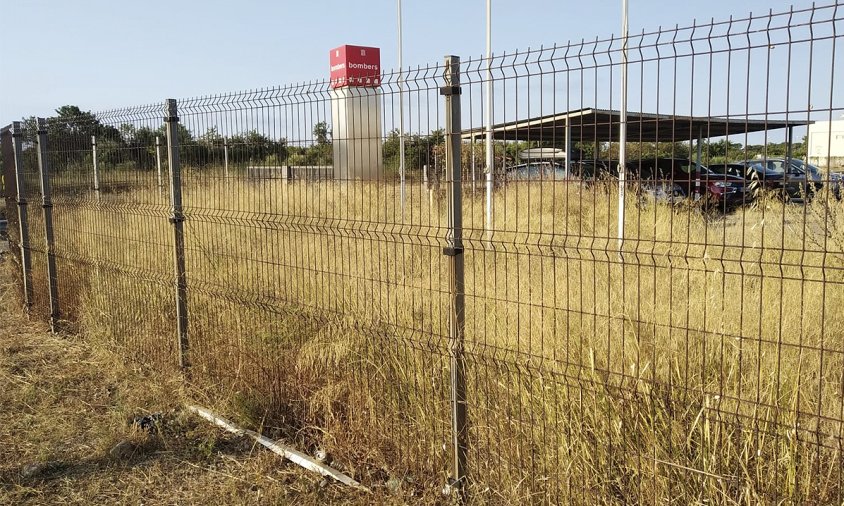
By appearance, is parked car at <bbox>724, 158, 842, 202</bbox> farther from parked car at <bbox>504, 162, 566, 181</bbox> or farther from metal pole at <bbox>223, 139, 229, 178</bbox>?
metal pole at <bbox>223, 139, 229, 178</bbox>

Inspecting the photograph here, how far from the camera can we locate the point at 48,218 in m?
7.10

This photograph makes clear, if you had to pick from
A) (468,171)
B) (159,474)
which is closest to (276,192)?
(468,171)

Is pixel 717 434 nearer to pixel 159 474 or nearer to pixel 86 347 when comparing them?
pixel 159 474

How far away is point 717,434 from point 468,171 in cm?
178

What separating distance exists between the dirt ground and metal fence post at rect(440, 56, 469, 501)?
39cm

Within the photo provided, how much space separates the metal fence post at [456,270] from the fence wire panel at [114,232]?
9.62 feet

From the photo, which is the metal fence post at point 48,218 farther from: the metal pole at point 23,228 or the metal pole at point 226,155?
the metal pole at point 226,155

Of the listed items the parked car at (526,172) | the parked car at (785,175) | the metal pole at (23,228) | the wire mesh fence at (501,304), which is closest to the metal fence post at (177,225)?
the wire mesh fence at (501,304)

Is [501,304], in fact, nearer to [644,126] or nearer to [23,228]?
[644,126]

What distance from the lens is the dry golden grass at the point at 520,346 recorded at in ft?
9.48


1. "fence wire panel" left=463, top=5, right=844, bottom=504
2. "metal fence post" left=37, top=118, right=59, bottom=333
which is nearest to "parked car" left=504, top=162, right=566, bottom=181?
"fence wire panel" left=463, top=5, right=844, bottom=504

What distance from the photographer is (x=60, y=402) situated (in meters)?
5.23

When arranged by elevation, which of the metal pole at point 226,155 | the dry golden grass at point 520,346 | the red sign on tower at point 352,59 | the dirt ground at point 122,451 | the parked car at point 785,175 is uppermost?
the red sign on tower at point 352,59

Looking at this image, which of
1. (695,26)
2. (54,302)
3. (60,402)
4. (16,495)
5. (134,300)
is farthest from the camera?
(54,302)
